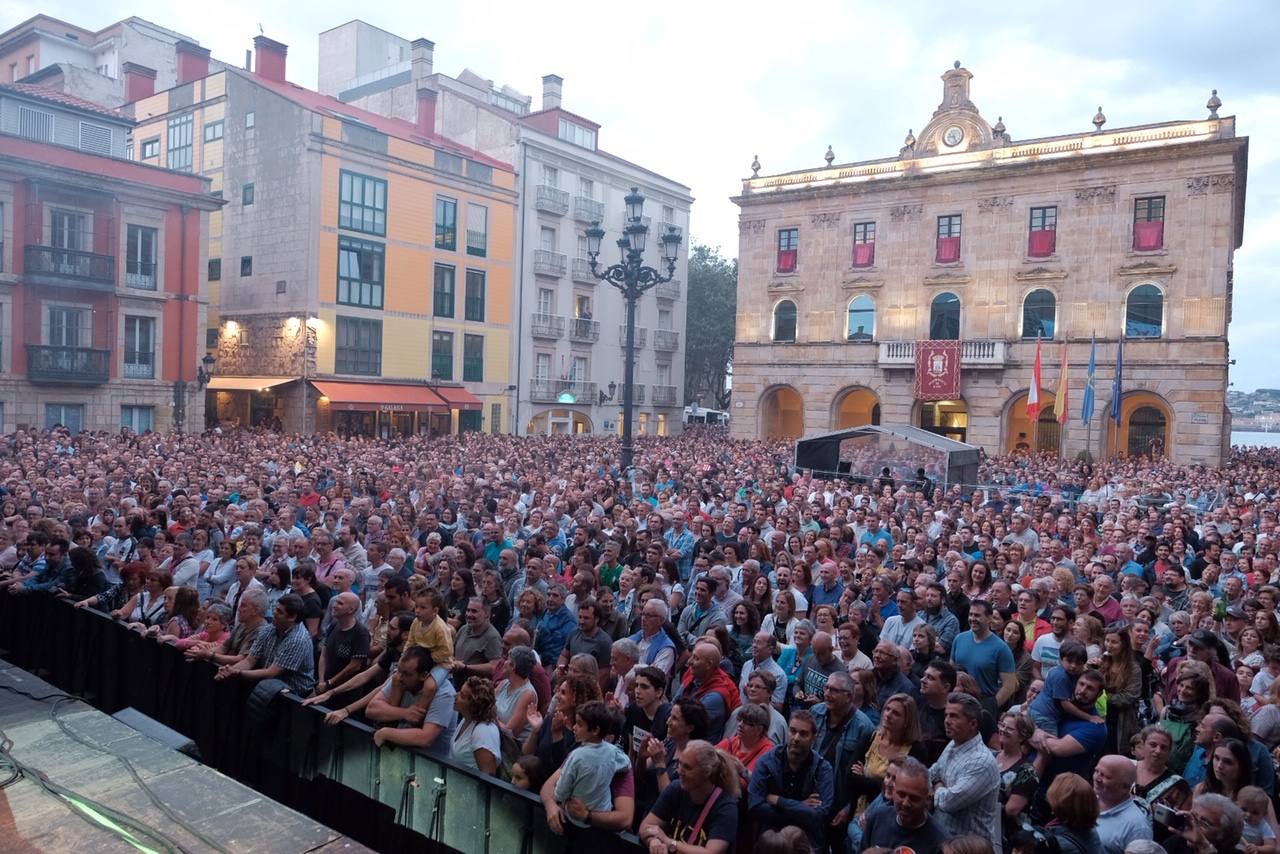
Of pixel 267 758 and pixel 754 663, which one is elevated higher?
pixel 754 663

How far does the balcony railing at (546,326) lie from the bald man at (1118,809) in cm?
3580

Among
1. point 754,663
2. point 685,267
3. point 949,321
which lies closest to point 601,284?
point 685,267

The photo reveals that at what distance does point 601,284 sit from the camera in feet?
137

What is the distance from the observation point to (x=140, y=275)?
2745 centimetres

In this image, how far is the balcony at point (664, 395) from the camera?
44062mm

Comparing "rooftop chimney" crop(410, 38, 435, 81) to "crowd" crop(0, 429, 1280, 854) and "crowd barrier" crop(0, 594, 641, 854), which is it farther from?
"crowd barrier" crop(0, 594, 641, 854)

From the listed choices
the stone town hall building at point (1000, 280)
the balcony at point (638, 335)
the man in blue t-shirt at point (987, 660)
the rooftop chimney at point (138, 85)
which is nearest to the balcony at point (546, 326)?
the balcony at point (638, 335)

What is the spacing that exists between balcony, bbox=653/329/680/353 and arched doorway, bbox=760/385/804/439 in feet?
22.5

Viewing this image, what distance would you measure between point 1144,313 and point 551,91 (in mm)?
28845

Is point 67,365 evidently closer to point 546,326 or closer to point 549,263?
point 546,326

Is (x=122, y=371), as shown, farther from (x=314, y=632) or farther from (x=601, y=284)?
(x=314, y=632)

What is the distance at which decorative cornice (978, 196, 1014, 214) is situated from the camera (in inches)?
1325

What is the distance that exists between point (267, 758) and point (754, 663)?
11.0 ft

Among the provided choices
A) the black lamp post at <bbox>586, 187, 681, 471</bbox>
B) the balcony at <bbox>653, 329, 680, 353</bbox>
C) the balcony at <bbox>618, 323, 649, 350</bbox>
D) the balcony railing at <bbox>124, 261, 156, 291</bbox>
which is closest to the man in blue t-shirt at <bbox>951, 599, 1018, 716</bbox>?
the black lamp post at <bbox>586, 187, 681, 471</bbox>
